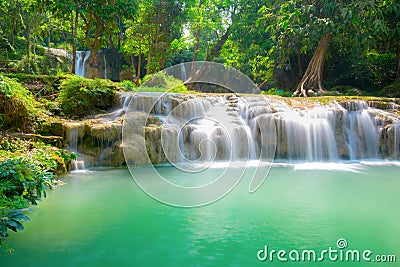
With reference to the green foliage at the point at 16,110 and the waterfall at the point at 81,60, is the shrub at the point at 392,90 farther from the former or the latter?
the waterfall at the point at 81,60

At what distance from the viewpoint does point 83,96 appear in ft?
33.6

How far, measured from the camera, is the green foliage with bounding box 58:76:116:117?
10.0 m

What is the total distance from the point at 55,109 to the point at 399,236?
8786 millimetres

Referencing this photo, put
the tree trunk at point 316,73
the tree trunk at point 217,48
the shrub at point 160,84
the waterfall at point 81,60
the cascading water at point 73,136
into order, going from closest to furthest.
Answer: the cascading water at point 73,136 → the shrub at point 160,84 → the tree trunk at point 316,73 → the waterfall at point 81,60 → the tree trunk at point 217,48

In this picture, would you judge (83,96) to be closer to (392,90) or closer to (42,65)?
(42,65)

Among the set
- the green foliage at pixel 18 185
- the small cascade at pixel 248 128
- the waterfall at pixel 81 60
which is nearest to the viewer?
the green foliage at pixel 18 185

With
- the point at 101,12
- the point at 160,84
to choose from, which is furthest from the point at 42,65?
the point at 160,84

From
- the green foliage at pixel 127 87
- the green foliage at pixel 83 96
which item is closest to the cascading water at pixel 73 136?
the green foliage at pixel 83 96

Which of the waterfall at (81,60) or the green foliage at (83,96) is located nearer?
the green foliage at (83,96)

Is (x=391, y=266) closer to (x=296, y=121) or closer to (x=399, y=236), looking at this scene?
(x=399, y=236)

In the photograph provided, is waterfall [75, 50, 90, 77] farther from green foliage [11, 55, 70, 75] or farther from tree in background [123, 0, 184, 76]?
tree in background [123, 0, 184, 76]

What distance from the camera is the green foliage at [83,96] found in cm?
1004

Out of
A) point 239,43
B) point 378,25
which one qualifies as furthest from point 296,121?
point 239,43

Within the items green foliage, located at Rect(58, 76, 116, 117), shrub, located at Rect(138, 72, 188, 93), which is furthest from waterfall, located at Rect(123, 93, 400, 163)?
shrub, located at Rect(138, 72, 188, 93)
